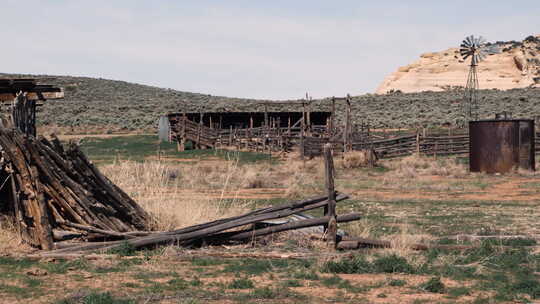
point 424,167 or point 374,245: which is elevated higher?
point 424,167

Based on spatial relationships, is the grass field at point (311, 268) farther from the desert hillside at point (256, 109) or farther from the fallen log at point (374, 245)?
the desert hillside at point (256, 109)

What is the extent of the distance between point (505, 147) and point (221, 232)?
1670 cm

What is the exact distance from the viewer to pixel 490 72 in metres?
101

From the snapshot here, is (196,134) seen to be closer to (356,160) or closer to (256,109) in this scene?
(356,160)

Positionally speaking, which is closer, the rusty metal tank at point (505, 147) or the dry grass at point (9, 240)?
the dry grass at point (9, 240)

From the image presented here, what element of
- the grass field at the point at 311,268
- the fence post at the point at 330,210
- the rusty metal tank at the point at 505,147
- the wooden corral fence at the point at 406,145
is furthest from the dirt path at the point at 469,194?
the wooden corral fence at the point at 406,145

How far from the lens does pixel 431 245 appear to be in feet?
32.6

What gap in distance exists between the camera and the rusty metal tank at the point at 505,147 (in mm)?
24609

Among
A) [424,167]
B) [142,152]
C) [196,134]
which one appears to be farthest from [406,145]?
Answer: [142,152]

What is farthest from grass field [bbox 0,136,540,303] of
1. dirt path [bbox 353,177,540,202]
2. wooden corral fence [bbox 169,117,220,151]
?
wooden corral fence [bbox 169,117,220,151]

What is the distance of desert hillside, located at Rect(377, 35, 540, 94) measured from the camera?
9644 centimetres

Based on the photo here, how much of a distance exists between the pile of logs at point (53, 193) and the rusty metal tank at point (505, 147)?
668 inches

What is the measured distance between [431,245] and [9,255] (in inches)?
218

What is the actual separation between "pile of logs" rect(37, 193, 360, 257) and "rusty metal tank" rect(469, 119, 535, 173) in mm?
15674
